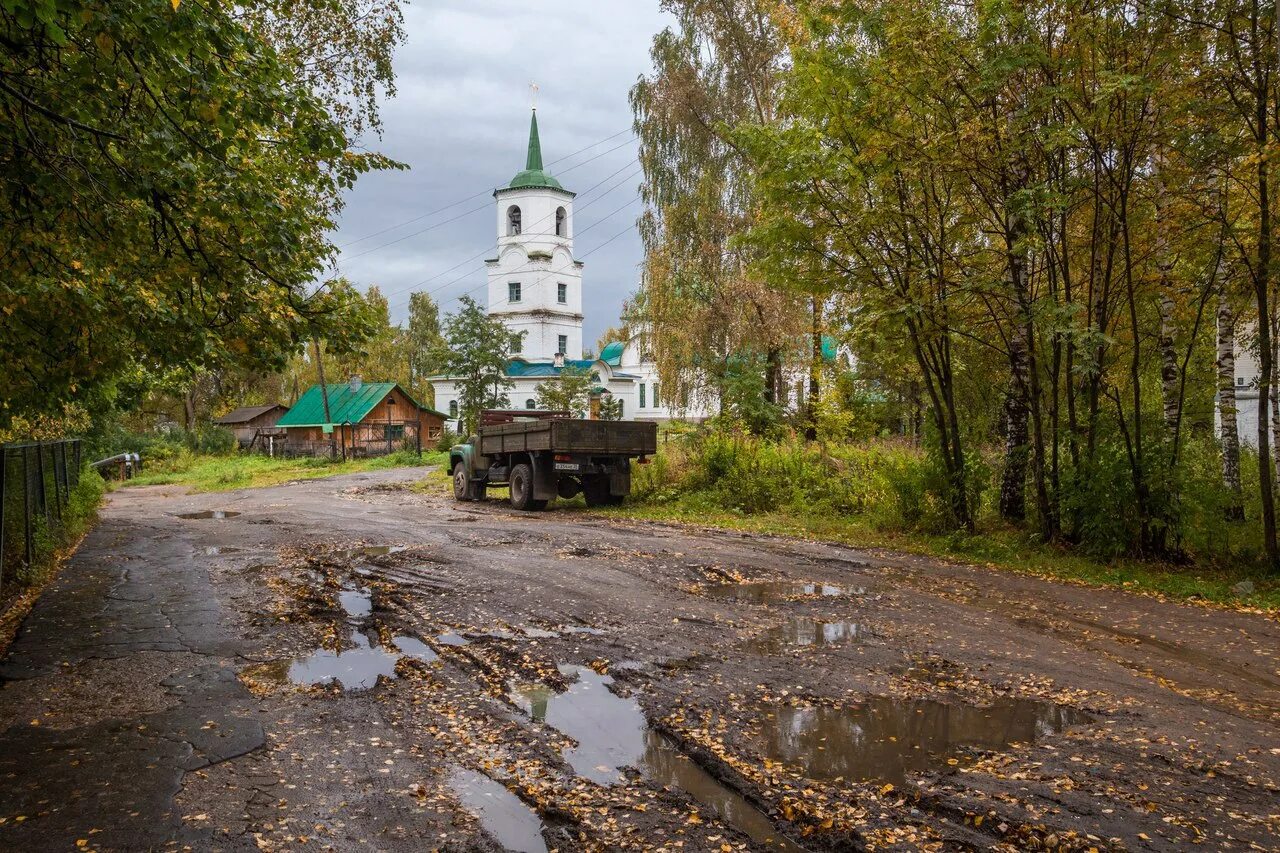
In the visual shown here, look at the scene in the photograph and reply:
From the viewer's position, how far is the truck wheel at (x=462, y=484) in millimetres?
22391

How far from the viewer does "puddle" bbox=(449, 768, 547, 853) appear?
3787 millimetres

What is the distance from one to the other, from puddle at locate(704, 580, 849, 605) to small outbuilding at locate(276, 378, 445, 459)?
1506 inches

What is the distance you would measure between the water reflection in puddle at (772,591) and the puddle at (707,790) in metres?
4.09

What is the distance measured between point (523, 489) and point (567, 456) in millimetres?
1411

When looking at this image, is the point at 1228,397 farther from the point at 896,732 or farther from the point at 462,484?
the point at 462,484

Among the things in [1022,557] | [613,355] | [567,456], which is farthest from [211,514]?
[613,355]

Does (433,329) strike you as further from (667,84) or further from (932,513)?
(932,513)

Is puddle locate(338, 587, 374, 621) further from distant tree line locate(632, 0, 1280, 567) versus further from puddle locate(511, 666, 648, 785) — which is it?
distant tree line locate(632, 0, 1280, 567)

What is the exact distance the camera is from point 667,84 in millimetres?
26812

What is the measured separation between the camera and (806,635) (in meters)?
7.43

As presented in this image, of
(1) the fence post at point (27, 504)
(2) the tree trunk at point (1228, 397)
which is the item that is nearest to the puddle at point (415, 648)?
(1) the fence post at point (27, 504)

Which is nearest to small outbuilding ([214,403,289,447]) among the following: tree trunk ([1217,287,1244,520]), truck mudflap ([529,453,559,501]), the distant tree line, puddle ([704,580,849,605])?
truck mudflap ([529,453,559,501])

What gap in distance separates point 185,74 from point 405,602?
5284 mm

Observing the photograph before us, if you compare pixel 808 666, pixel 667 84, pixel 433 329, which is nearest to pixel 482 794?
pixel 808 666
